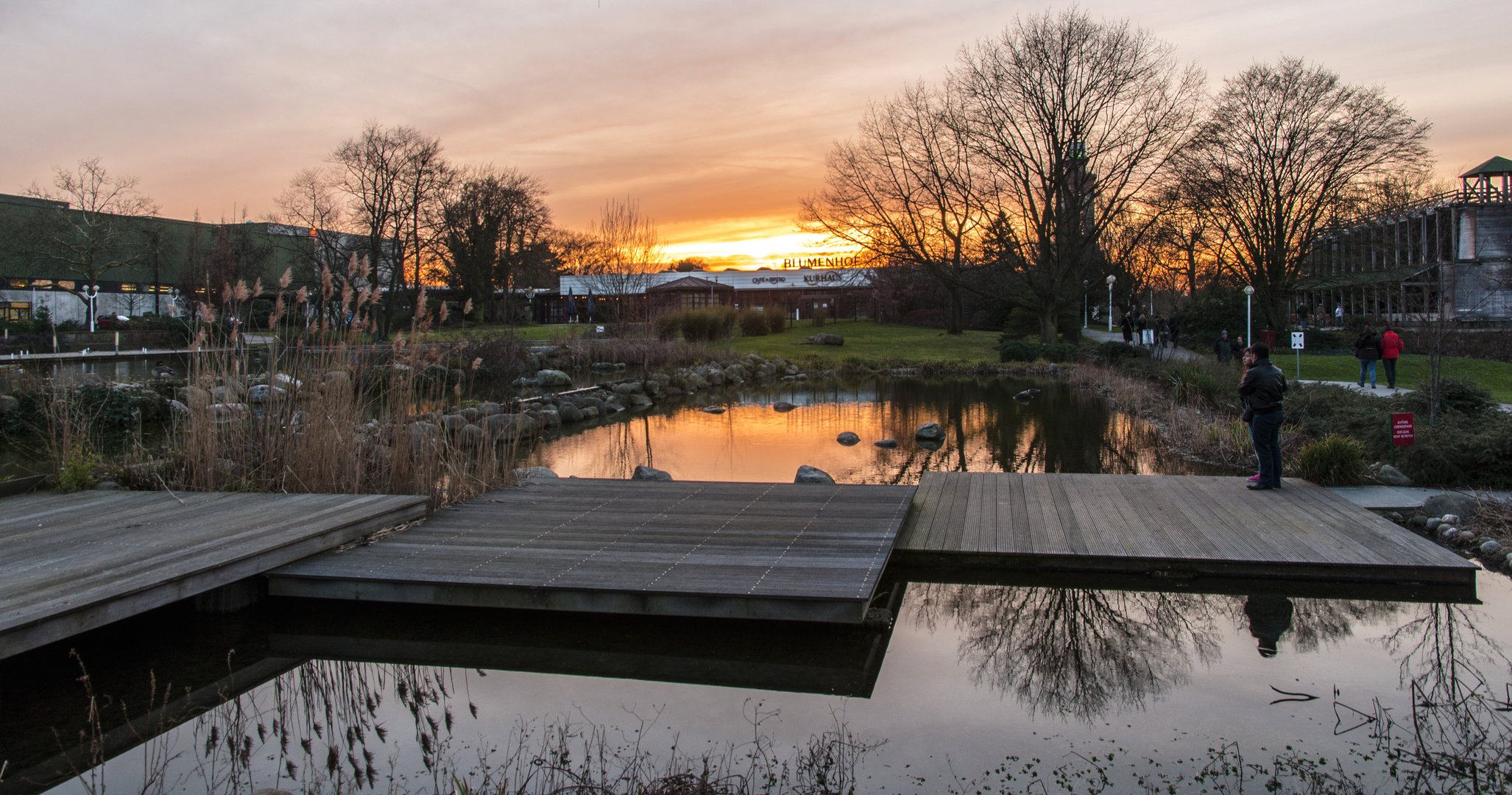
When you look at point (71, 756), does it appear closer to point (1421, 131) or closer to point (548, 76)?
point (548, 76)

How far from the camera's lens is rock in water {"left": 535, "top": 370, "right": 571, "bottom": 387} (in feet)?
69.3

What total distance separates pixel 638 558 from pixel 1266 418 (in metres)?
5.14

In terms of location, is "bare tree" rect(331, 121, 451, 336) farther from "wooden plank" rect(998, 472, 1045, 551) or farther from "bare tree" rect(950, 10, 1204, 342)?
"wooden plank" rect(998, 472, 1045, 551)

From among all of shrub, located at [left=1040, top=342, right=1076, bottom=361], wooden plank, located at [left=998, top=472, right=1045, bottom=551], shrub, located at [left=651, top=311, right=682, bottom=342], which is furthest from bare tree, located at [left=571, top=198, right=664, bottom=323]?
wooden plank, located at [left=998, top=472, right=1045, bottom=551]


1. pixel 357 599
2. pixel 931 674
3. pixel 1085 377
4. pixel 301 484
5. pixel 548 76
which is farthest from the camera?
pixel 1085 377

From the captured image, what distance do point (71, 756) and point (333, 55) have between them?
1075 centimetres

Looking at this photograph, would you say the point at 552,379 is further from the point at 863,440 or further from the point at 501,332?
the point at 863,440

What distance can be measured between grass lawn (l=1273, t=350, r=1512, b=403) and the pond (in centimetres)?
1285

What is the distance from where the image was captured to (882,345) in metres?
32.0

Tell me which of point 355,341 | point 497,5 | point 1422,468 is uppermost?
point 497,5

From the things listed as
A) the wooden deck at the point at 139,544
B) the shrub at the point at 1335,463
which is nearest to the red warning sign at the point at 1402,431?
the shrub at the point at 1335,463

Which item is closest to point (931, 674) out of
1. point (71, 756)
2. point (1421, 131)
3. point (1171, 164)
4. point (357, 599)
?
point (357, 599)

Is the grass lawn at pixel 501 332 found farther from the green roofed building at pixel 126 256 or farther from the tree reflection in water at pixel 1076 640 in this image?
the tree reflection in water at pixel 1076 640

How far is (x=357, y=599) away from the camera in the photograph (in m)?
4.95
